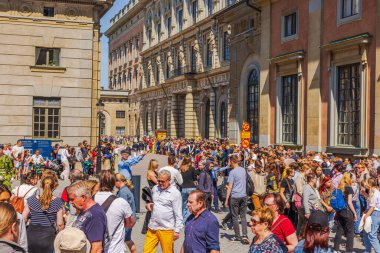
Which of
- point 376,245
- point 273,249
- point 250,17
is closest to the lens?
point 273,249

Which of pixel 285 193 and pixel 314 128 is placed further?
pixel 314 128

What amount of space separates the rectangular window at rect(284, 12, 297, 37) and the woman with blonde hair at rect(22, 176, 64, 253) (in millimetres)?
19346

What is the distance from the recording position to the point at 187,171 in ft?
43.9

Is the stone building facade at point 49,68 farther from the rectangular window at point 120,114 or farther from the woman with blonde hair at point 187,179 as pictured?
the rectangular window at point 120,114

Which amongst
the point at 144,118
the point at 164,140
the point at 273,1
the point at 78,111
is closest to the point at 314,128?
the point at 273,1

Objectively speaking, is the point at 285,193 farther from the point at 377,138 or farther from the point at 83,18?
the point at 83,18

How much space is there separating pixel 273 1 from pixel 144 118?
42.4 meters

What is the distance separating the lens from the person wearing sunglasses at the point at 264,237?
218 inches

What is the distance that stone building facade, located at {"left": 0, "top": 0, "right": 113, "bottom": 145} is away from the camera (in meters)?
23.3

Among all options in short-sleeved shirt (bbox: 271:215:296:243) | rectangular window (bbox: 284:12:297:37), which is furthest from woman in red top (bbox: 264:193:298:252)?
rectangular window (bbox: 284:12:297:37)

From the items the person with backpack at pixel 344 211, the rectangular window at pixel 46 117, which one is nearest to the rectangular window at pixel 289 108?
the rectangular window at pixel 46 117

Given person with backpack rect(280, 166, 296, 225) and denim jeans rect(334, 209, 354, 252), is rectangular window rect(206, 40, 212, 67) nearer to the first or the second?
person with backpack rect(280, 166, 296, 225)

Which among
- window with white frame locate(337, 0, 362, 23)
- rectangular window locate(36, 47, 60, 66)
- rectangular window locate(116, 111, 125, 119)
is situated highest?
window with white frame locate(337, 0, 362, 23)

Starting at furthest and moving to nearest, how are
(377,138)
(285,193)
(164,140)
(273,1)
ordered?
(164,140), (273,1), (377,138), (285,193)
